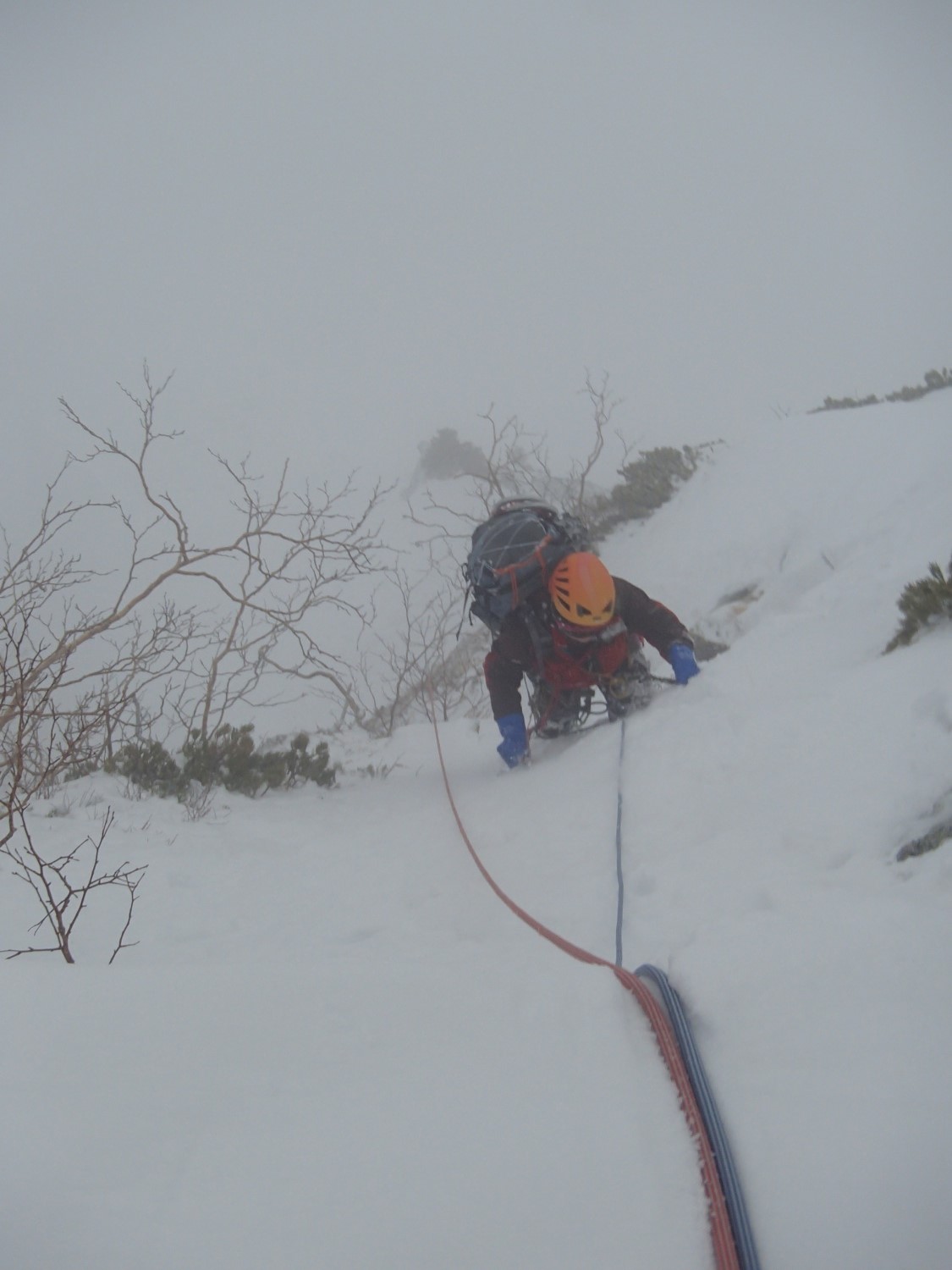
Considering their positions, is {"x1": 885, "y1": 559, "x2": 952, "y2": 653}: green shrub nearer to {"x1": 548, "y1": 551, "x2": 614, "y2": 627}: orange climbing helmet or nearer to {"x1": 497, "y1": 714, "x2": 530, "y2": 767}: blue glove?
{"x1": 548, "y1": 551, "x2": 614, "y2": 627}: orange climbing helmet

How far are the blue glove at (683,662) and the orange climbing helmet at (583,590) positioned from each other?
0.50m

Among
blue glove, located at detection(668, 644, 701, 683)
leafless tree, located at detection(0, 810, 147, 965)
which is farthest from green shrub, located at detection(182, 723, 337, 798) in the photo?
blue glove, located at detection(668, 644, 701, 683)

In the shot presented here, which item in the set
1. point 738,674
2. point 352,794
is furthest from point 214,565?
point 738,674

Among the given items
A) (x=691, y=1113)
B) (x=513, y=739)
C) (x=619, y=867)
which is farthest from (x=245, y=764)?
(x=691, y=1113)

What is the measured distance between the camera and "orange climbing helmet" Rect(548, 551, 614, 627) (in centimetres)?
371

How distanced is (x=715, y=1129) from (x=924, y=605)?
2215 mm

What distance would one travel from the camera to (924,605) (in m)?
2.60

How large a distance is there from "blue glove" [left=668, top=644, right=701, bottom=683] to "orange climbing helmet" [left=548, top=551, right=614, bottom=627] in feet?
1.64

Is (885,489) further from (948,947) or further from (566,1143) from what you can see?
(566,1143)

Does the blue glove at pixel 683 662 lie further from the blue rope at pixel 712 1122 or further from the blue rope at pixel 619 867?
the blue rope at pixel 712 1122

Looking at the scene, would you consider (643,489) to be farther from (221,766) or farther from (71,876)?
(71,876)

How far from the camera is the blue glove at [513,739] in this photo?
4188 mm

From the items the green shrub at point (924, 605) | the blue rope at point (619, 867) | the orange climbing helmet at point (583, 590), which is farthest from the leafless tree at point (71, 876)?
the green shrub at point (924, 605)

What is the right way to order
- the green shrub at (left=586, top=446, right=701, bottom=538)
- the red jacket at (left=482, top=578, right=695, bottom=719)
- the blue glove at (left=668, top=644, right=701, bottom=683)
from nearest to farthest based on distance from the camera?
the blue glove at (left=668, top=644, right=701, bottom=683), the red jacket at (left=482, top=578, right=695, bottom=719), the green shrub at (left=586, top=446, right=701, bottom=538)
